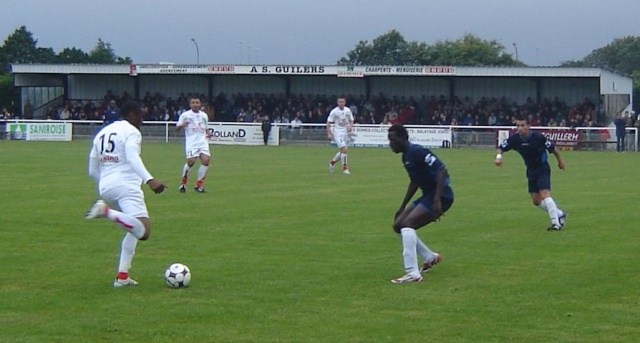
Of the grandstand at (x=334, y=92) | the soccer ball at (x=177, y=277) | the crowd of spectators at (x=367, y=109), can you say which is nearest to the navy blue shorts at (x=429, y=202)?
the soccer ball at (x=177, y=277)

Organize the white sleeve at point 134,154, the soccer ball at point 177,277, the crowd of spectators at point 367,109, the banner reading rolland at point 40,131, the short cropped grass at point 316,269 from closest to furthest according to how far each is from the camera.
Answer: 1. the short cropped grass at point 316,269
2. the white sleeve at point 134,154
3. the soccer ball at point 177,277
4. the banner reading rolland at point 40,131
5. the crowd of spectators at point 367,109

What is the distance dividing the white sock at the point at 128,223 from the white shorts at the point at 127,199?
8cm

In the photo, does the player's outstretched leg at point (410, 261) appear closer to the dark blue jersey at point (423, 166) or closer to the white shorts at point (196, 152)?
the dark blue jersey at point (423, 166)

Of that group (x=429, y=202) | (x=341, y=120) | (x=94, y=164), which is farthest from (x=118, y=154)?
(x=341, y=120)

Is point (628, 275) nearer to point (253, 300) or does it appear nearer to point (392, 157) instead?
point (253, 300)

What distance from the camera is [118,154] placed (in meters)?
10.8

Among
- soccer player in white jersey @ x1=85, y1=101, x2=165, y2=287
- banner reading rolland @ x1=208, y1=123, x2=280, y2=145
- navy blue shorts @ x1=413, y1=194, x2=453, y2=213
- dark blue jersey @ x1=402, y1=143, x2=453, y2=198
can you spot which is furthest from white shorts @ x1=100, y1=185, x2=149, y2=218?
banner reading rolland @ x1=208, y1=123, x2=280, y2=145

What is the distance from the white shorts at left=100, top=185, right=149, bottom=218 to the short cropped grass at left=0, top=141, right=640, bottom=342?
2.57ft

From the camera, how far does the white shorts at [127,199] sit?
10812mm

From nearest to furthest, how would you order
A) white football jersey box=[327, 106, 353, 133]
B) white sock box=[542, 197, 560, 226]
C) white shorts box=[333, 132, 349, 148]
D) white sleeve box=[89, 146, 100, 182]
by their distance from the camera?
1. white sleeve box=[89, 146, 100, 182]
2. white sock box=[542, 197, 560, 226]
3. white shorts box=[333, 132, 349, 148]
4. white football jersey box=[327, 106, 353, 133]

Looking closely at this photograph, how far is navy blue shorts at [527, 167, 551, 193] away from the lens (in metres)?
16.8

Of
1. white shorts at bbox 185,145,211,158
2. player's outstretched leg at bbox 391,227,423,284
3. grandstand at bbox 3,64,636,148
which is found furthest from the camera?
grandstand at bbox 3,64,636,148

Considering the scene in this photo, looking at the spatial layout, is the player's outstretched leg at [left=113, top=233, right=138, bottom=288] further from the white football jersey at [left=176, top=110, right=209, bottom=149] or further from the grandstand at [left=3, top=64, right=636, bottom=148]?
the grandstand at [left=3, top=64, right=636, bottom=148]

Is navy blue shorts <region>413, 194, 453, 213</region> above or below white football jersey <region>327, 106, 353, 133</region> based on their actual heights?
below
